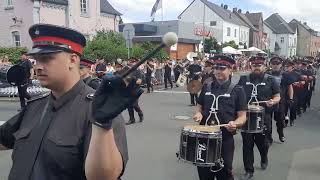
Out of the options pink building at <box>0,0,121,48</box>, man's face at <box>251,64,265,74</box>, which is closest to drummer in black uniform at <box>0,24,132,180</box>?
man's face at <box>251,64,265,74</box>

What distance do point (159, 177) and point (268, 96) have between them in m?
2.48

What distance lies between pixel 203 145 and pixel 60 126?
271 cm

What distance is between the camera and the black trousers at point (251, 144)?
6.33 meters

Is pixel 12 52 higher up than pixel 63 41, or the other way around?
pixel 12 52

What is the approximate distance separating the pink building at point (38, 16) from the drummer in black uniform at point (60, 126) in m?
26.1

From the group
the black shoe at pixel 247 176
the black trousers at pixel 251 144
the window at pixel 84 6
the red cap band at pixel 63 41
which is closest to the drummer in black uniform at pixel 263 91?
the black trousers at pixel 251 144

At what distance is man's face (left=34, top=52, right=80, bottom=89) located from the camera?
7.28 ft

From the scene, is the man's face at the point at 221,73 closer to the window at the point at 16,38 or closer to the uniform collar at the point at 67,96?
the uniform collar at the point at 67,96

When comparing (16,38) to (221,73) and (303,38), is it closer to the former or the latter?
(221,73)

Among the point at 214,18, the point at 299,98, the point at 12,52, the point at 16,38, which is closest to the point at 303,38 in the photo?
the point at 214,18

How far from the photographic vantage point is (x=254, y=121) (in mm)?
6379

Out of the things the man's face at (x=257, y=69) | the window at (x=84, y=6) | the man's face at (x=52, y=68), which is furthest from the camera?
the window at (x=84, y=6)

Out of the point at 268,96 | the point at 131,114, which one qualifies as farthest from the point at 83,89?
the point at 131,114

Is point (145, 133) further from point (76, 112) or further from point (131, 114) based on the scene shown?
point (76, 112)
